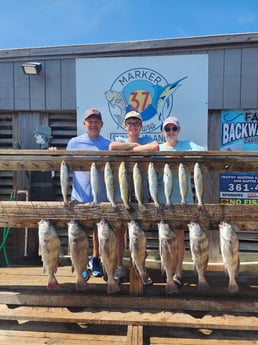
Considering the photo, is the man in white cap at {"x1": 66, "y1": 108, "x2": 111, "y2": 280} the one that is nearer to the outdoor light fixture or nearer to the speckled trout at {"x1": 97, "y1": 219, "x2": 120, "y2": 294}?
the speckled trout at {"x1": 97, "y1": 219, "x2": 120, "y2": 294}

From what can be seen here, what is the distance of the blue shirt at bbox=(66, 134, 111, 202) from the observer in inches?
127

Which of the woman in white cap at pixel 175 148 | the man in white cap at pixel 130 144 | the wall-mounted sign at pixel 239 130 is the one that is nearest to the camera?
the man in white cap at pixel 130 144

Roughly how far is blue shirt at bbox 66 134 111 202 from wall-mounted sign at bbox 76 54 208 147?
1.06 meters

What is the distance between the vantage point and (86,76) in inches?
171

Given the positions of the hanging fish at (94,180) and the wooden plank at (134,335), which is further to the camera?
the hanging fish at (94,180)

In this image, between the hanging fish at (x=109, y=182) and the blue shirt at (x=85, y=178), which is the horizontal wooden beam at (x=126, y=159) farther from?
the blue shirt at (x=85, y=178)

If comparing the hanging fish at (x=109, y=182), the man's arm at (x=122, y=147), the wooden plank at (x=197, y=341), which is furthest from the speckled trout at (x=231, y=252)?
the man's arm at (x=122, y=147)

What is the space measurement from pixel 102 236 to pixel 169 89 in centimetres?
235

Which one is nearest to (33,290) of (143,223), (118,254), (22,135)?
(118,254)

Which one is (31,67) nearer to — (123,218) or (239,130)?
(123,218)

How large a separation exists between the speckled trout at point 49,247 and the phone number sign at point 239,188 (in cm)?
244

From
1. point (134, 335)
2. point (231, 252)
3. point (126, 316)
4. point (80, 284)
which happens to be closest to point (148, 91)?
point (231, 252)

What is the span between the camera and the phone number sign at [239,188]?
4.26 metres

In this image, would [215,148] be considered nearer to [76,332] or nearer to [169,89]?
[169,89]
